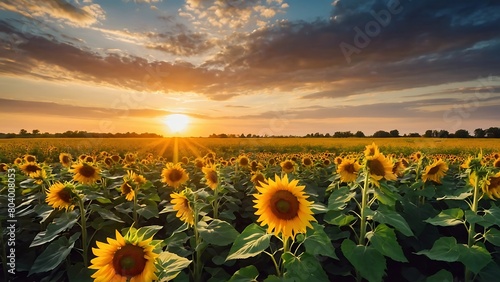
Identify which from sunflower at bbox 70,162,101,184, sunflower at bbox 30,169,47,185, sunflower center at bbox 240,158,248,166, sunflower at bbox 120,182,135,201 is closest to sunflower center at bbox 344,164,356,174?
sunflower at bbox 120,182,135,201

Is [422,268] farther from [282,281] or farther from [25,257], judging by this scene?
[25,257]

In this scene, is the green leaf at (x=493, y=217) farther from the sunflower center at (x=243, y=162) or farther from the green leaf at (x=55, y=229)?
the sunflower center at (x=243, y=162)

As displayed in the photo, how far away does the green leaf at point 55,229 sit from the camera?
166 inches

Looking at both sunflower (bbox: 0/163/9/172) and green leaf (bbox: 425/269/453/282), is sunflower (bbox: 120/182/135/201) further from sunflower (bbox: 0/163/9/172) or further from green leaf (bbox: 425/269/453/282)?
green leaf (bbox: 425/269/453/282)

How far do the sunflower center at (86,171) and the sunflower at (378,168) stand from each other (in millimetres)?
4701

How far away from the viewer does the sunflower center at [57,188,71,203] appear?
462 centimetres

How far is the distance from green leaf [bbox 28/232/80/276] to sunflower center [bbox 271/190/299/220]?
244 cm

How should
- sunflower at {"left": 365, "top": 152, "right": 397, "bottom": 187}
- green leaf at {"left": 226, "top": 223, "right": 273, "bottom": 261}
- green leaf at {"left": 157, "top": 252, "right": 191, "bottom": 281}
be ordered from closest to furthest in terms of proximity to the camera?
1. green leaf at {"left": 157, "top": 252, "right": 191, "bottom": 281}
2. green leaf at {"left": 226, "top": 223, "right": 273, "bottom": 261}
3. sunflower at {"left": 365, "top": 152, "right": 397, "bottom": 187}

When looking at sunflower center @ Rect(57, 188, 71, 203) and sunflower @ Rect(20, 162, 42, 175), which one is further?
sunflower @ Rect(20, 162, 42, 175)

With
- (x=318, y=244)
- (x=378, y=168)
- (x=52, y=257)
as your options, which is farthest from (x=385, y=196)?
(x=52, y=257)

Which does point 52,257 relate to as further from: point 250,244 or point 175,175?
point 175,175

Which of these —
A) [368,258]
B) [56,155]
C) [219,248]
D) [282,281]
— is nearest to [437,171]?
[368,258]

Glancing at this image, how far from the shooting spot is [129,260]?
2.81 meters

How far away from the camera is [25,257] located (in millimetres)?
5465
